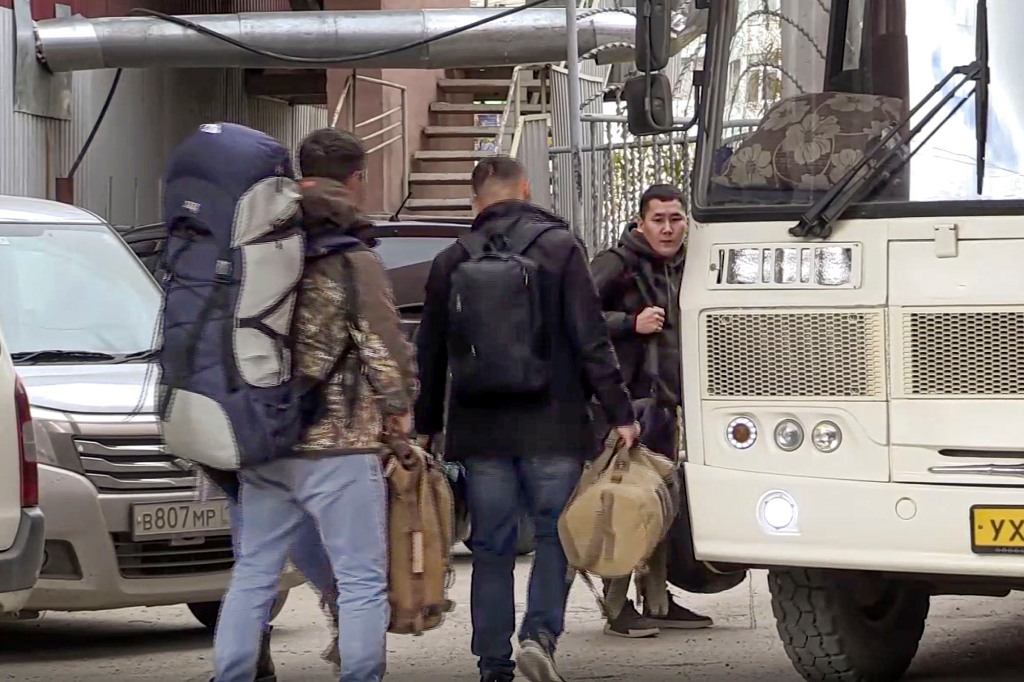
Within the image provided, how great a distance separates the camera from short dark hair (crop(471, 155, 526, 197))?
6.84 meters

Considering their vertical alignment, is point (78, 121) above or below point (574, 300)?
above

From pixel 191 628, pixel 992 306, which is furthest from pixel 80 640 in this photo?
pixel 992 306

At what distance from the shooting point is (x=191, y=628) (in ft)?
28.5

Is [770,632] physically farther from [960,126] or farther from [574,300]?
[960,126]

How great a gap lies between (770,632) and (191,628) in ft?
8.61

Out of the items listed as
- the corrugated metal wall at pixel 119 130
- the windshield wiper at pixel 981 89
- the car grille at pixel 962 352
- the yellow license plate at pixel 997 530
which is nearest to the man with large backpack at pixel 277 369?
the car grille at pixel 962 352

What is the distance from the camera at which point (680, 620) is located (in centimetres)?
837

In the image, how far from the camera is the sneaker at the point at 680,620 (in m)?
8.33

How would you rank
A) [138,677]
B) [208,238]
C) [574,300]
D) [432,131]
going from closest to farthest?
[208,238] < [574,300] < [138,677] < [432,131]

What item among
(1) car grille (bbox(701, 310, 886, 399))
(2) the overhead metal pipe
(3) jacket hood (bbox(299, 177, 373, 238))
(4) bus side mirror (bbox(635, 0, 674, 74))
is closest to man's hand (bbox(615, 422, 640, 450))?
(1) car grille (bbox(701, 310, 886, 399))

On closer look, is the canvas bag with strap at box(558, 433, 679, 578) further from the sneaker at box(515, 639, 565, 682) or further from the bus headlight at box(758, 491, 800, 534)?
the bus headlight at box(758, 491, 800, 534)

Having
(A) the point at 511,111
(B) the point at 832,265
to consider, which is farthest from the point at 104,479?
(A) the point at 511,111

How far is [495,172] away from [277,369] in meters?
1.56

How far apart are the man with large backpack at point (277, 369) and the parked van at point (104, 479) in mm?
1140
